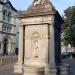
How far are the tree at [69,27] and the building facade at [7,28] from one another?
16.2 m

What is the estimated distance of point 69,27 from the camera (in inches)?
1709

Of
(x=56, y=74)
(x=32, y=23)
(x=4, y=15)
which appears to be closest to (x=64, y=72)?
(x=56, y=74)

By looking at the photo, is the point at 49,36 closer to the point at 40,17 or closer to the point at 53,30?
the point at 53,30

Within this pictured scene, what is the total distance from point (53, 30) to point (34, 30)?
1246 mm

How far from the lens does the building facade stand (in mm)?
53469

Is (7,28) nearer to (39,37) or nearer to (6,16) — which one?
(6,16)

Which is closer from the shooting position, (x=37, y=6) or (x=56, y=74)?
(x=56, y=74)

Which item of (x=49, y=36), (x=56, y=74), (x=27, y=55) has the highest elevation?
(x=49, y=36)

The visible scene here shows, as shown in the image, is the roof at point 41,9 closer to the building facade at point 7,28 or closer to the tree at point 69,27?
the tree at point 69,27

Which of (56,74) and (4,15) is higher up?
A: (4,15)

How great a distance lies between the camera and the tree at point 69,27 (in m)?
42.5

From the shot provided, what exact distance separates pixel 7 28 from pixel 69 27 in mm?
18387

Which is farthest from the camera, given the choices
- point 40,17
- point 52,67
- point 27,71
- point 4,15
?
point 4,15

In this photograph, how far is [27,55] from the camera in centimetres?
1431
